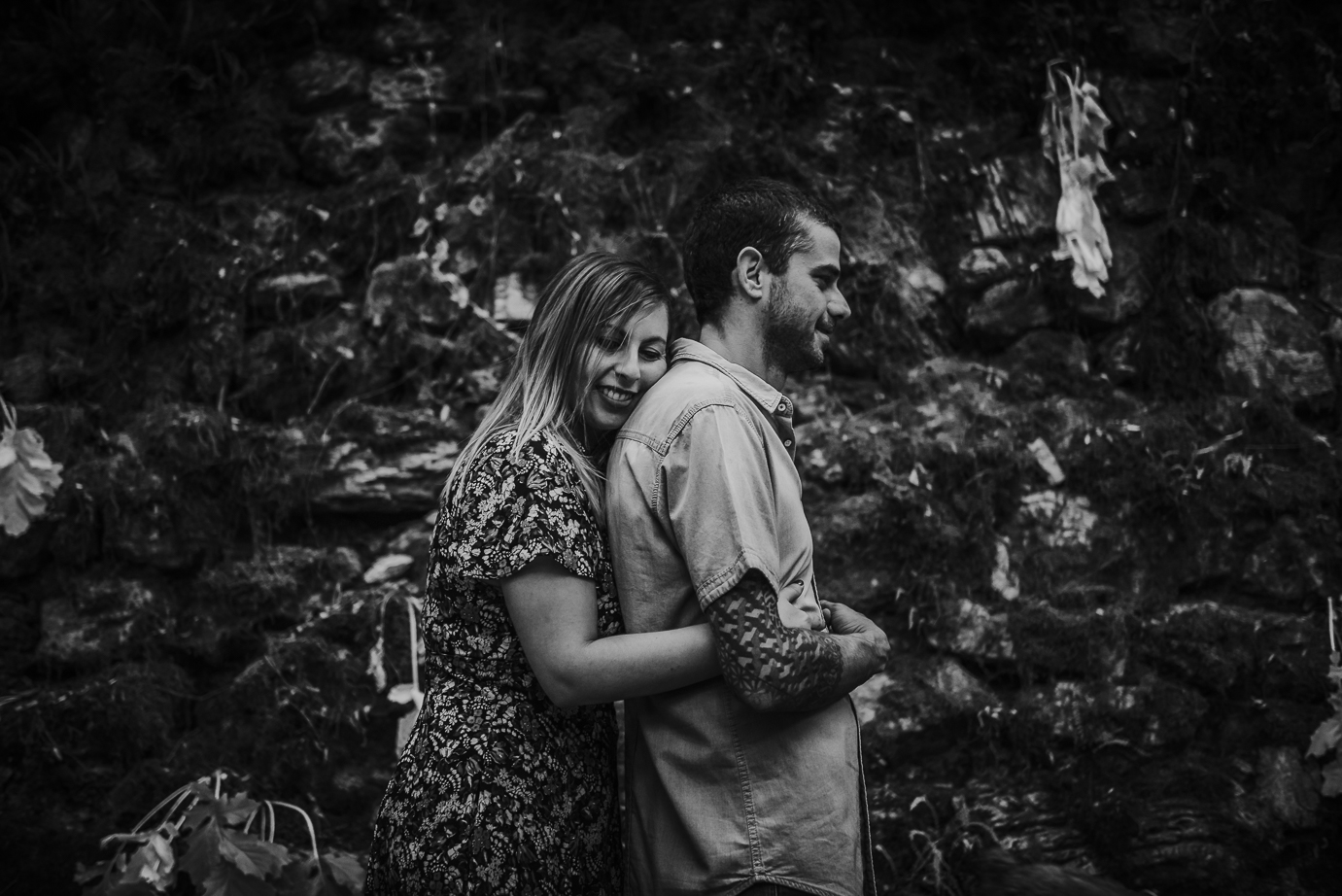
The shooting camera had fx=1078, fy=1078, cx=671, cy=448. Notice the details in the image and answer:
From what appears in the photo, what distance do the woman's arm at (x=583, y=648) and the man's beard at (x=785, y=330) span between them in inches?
22.5

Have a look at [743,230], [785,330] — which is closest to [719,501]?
[785,330]

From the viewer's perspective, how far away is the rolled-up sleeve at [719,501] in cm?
167

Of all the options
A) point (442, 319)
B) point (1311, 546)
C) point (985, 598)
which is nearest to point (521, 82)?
point (442, 319)

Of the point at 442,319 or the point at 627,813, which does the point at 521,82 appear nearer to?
the point at 442,319

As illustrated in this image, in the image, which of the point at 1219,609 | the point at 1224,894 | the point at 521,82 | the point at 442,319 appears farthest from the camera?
the point at 521,82

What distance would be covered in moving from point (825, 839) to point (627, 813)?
1.31ft

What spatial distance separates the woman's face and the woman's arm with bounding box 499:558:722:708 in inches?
13.6

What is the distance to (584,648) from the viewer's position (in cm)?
172

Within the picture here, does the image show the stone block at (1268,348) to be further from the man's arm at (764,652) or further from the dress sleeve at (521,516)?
the dress sleeve at (521,516)

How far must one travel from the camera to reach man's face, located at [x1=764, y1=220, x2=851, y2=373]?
6.63 feet

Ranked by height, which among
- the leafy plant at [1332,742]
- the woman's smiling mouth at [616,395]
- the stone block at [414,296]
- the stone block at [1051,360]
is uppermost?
the stone block at [414,296]

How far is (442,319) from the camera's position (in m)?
3.67

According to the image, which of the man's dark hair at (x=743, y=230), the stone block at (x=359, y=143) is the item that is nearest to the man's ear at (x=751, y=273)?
the man's dark hair at (x=743, y=230)

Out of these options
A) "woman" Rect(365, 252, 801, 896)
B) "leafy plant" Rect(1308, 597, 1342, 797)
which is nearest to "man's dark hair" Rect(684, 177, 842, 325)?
"woman" Rect(365, 252, 801, 896)
